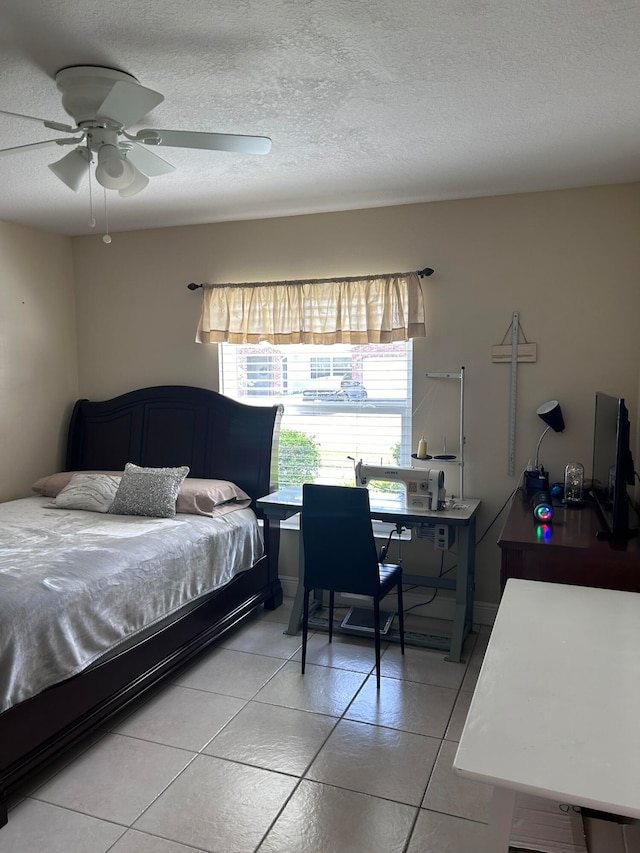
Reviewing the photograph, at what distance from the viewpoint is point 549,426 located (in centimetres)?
340

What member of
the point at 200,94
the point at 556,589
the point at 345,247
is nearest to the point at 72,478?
the point at 345,247

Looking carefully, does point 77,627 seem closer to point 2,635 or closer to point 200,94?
point 2,635

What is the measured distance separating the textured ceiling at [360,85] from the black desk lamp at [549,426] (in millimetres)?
1179

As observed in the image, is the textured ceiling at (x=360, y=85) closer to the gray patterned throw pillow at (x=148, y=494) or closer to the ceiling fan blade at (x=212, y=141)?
the ceiling fan blade at (x=212, y=141)

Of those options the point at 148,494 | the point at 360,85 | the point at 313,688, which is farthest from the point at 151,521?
the point at 360,85

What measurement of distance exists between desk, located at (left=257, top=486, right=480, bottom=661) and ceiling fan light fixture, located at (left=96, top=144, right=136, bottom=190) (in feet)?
6.19

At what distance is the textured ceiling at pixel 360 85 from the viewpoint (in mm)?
1744

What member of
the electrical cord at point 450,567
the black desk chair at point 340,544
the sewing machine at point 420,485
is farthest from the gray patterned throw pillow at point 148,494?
the electrical cord at point 450,567

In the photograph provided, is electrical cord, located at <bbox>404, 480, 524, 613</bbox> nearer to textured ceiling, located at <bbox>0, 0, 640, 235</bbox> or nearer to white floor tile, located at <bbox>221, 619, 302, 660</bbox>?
white floor tile, located at <bbox>221, 619, 302, 660</bbox>

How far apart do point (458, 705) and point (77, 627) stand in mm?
1666

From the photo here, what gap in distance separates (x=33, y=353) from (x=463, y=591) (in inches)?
126

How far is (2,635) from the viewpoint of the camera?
210 cm

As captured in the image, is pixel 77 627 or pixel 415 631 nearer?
pixel 77 627

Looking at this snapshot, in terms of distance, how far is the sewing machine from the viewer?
3.24 meters
